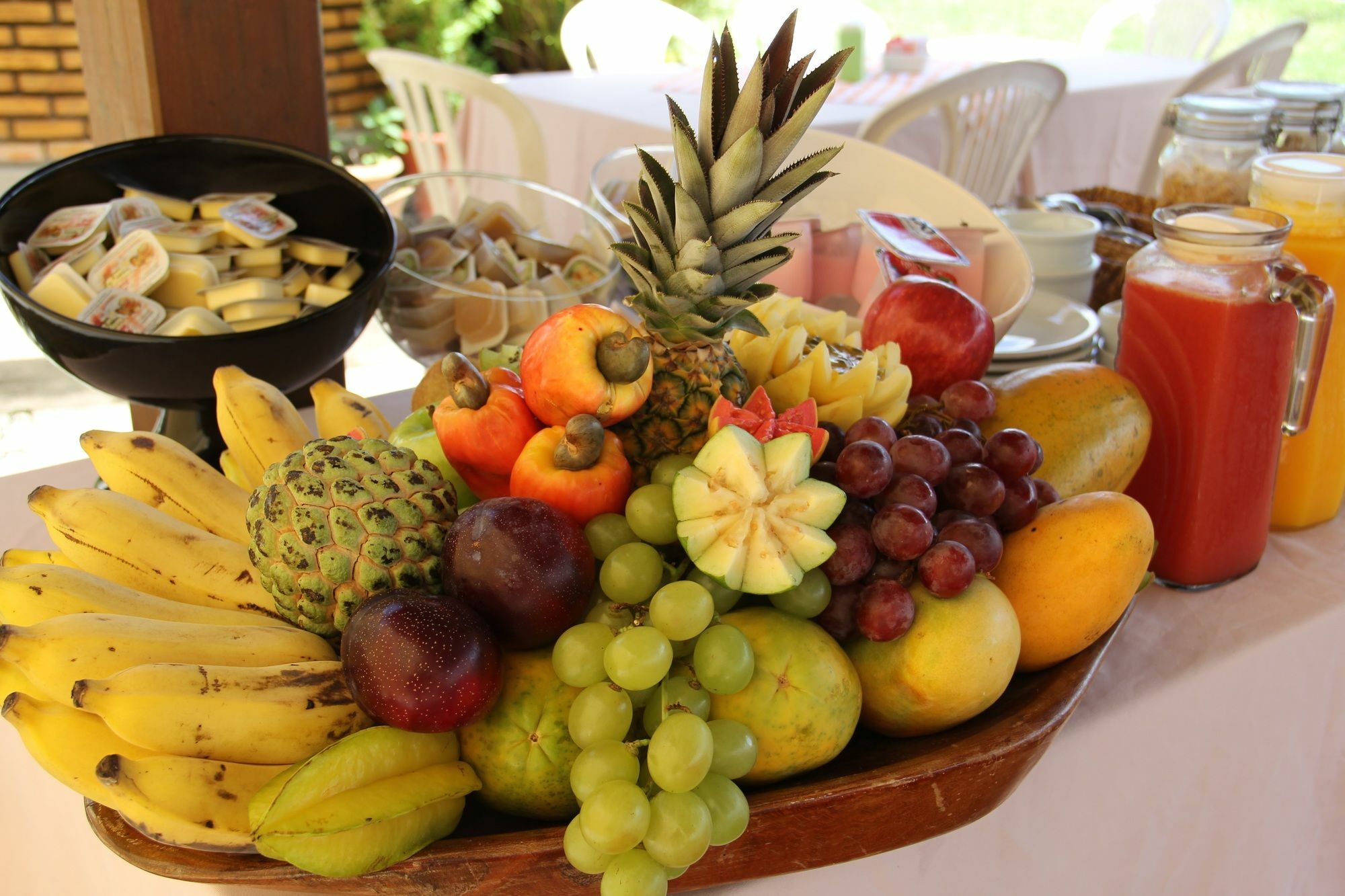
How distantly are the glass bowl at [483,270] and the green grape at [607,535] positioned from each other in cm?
57

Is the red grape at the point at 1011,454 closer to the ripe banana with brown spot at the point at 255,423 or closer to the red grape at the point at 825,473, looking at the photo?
the red grape at the point at 825,473

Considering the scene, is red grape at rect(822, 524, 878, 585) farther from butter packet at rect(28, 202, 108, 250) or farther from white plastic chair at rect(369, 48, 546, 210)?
white plastic chair at rect(369, 48, 546, 210)

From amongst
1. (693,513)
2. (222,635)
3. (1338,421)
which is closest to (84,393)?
(222,635)

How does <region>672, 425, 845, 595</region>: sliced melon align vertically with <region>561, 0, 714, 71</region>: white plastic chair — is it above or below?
below

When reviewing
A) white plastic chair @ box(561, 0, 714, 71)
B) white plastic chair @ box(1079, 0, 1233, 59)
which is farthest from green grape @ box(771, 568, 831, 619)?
white plastic chair @ box(1079, 0, 1233, 59)

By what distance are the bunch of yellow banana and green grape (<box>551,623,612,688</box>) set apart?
0.12 meters

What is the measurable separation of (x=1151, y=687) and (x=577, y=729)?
1.55ft

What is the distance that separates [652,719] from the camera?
57 centimetres

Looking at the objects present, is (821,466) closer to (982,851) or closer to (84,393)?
(982,851)

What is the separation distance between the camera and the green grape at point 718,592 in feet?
2.00

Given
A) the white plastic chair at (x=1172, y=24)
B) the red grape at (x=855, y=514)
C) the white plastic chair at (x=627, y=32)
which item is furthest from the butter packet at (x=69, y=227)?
the white plastic chair at (x=1172, y=24)

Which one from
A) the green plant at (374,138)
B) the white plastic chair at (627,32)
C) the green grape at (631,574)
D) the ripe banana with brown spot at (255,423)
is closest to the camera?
the green grape at (631,574)

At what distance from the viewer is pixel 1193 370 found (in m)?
0.80

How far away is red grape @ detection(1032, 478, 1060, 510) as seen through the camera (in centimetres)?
72
